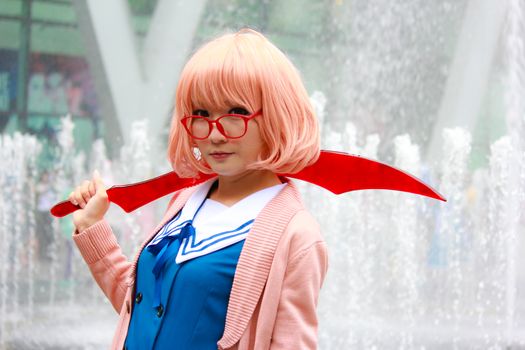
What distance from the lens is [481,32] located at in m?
6.74

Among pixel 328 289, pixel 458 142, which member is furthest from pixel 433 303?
pixel 458 142

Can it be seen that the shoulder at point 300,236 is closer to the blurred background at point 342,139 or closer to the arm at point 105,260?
the arm at point 105,260

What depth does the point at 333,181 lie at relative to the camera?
4.84 ft

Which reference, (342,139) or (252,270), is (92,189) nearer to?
(252,270)

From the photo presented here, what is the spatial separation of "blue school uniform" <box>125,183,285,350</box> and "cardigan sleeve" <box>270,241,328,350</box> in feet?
0.29

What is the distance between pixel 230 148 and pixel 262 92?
0.33ft

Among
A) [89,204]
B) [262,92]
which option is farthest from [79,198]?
[262,92]

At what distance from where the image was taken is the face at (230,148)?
136cm

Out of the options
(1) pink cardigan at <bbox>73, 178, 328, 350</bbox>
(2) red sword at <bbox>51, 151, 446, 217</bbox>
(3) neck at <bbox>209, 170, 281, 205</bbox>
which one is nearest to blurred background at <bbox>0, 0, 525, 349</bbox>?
(2) red sword at <bbox>51, 151, 446, 217</bbox>

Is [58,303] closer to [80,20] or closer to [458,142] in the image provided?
[80,20]

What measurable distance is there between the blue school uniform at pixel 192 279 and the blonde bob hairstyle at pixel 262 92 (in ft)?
0.29

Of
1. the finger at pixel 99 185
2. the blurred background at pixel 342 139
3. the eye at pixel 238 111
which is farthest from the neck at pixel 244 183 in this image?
the blurred background at pixel 342 139

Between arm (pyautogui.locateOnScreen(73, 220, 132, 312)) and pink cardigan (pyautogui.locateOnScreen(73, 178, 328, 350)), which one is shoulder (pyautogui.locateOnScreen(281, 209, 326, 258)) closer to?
pink cardigan (pyautogui.locateOnScreen(73, 178, 328, 350))

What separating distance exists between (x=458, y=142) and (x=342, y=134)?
33.4 inches
